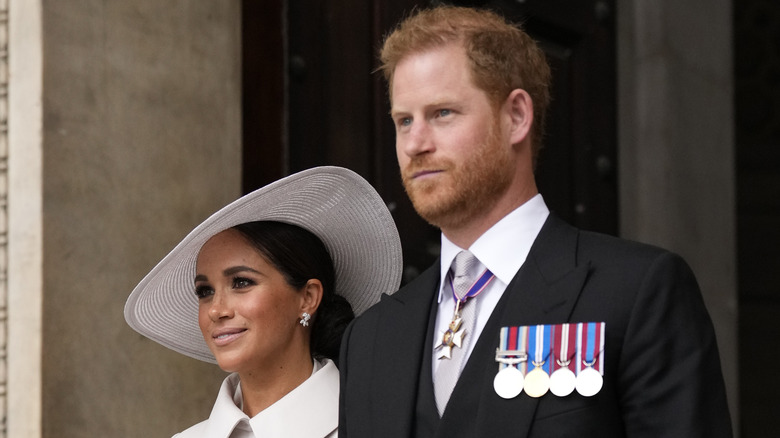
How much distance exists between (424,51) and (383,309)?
1.74ft

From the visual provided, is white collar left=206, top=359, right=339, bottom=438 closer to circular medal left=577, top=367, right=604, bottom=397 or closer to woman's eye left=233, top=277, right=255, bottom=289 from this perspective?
woman's eye left=233, top=277, right=255, bottom=289

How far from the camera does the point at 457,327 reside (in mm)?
2273

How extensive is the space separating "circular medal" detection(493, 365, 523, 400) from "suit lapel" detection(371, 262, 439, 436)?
0.20 m

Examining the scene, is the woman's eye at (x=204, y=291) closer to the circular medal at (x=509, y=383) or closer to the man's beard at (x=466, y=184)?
the man's beard at (x=466, y=184)

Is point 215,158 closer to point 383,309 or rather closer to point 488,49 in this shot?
point 383,309

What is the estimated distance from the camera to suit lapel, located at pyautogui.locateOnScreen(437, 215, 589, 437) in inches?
83.5

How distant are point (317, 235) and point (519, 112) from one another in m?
1.00

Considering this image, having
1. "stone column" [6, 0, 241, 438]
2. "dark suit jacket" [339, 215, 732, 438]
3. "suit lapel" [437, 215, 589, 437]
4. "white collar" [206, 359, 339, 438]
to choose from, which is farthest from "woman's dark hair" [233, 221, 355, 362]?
"suit lapel" [437, 215, 589, 437]

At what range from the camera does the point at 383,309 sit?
8.25 feet

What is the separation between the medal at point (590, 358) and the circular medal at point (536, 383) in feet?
0.18

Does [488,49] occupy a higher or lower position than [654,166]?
higher

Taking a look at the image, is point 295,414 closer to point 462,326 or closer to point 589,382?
point 462,326

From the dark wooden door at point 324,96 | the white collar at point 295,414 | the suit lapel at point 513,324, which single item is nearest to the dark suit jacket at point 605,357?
the suit lapel at point 513,324

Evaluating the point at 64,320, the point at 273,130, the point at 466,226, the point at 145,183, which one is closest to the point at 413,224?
the point at 273,130
